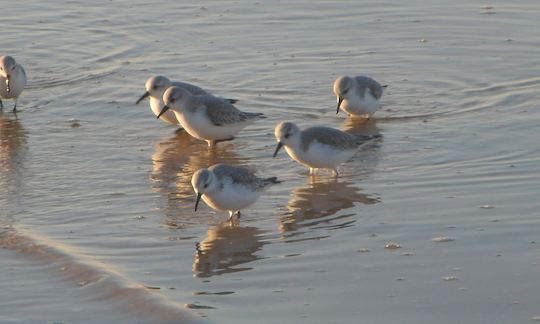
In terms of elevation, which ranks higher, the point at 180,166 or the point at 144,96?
the point at 144,96

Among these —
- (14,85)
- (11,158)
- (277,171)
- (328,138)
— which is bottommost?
(11,158)

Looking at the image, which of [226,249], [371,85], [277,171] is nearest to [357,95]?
[371,85]

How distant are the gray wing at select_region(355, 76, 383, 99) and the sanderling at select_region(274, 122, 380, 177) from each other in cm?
210

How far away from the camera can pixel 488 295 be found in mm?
8508

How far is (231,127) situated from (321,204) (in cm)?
250

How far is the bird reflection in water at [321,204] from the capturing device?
415 inches

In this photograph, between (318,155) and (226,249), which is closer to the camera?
(226,249)

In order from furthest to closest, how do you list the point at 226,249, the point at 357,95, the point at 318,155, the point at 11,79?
the point at 11,79, the point at 357,95, the point at 318,155, the point at 226,249

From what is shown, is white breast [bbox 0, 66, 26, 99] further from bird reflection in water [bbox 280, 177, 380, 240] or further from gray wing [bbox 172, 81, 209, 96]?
bird reflection in water [bbox 280, 177, 380, 240]

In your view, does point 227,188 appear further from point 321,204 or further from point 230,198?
point 321,204

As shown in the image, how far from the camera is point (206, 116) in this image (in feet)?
44.1

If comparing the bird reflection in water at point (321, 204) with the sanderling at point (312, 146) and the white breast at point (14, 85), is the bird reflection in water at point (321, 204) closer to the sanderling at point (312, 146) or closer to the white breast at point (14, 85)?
the sanderling at point (312, 146)

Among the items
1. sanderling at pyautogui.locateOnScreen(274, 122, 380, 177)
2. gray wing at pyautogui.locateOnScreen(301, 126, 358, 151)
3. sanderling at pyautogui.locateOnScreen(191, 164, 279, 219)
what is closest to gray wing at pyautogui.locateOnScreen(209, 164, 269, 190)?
sanderling at pyautogui.locateOnScreen(191, 164, 279, 219)

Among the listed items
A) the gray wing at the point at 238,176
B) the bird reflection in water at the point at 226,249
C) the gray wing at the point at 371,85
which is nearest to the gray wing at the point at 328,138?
the gray wing at the point at 238,176
